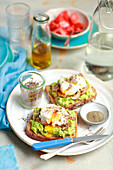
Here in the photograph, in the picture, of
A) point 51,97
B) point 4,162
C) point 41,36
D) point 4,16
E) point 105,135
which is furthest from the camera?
point 4,16

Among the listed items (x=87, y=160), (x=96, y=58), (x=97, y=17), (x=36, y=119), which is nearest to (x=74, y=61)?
(x=96, y=58)

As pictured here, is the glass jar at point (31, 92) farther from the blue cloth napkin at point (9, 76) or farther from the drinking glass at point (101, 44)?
the drinking glass at point (101, 44)

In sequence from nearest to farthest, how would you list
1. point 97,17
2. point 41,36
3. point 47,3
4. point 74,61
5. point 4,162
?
point 4,162 < point 97,17 < point 41,36 < point 74,61 < point 47,3

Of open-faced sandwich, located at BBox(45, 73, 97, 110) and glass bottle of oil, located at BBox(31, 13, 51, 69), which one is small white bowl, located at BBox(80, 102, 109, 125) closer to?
open-faced sandwich, located at BBox(45, 73, 97, 110)

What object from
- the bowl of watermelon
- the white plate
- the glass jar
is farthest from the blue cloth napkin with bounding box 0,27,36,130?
the bowl of watermelon

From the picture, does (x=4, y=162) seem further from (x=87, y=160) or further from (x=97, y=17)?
(x=97, y=17)

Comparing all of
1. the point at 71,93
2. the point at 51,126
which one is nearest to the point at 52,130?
the point at 51,126
